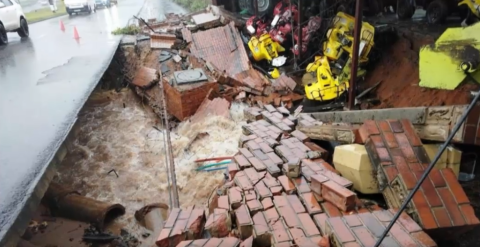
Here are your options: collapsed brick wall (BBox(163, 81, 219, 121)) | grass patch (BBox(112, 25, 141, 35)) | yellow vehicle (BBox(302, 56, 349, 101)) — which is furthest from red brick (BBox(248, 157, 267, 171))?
grass patch (BBox(112, 25, 141, 35))

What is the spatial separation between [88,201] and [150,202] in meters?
0.94

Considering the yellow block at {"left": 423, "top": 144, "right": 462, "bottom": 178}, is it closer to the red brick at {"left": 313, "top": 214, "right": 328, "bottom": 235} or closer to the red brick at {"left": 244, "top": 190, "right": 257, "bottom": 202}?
the red brick at {"left": 313, "top": 214, "right": 328, "bottom": 235}

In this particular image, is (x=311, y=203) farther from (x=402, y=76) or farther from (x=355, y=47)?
(x=402, y=76)

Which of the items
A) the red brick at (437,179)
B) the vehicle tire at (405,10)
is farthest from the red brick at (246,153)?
the vehicle tire at (405,10)

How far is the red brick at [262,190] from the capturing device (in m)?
3.40

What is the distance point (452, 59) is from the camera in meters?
4.96

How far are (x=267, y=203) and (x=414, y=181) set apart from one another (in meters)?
1.33

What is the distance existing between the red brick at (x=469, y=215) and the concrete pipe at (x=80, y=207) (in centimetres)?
445

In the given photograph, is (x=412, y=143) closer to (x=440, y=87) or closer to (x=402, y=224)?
A: (x=402, y=224)

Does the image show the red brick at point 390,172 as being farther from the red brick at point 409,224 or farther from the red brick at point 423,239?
the red brick at point 423,239

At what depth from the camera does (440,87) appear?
5.39 meters

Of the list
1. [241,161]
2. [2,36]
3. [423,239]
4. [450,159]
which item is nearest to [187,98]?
[241,161]

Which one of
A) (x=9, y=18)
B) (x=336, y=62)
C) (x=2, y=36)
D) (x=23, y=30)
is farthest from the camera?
(x=23, y=30)

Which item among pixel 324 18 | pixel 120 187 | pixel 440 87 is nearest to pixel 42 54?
pixel 120 187
